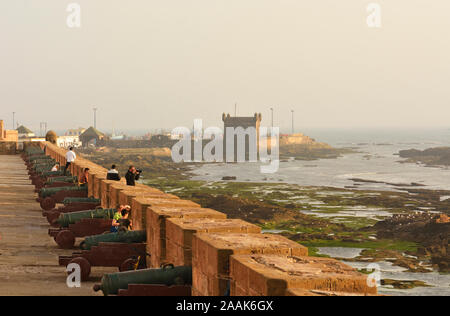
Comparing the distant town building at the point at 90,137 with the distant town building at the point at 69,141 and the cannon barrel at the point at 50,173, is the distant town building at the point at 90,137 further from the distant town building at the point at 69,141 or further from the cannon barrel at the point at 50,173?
the cannon barrel at the point at 50,173

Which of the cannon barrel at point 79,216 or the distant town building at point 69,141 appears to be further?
the distant town building at point 69,141

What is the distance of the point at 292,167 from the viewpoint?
13325 cm

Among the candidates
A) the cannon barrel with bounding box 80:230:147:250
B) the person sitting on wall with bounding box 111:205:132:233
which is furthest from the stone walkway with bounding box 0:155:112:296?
the person sitting on wall with bounding box 111:205:132:233

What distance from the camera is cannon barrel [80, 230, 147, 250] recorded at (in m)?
8.41

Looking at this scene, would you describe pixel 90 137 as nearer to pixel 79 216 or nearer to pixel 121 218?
pixel 79 216

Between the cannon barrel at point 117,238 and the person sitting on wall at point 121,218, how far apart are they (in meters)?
0.69

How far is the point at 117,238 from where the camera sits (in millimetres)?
8523

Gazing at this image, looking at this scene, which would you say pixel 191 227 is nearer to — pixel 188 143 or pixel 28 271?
pixel 28 271

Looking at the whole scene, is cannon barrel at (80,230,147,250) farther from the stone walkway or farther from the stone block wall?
the stone walkway

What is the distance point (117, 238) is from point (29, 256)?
175cm

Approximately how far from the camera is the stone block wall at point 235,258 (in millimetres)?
4391

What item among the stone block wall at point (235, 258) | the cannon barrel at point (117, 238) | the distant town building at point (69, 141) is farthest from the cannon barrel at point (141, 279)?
the distant town building at point (69, 141)
